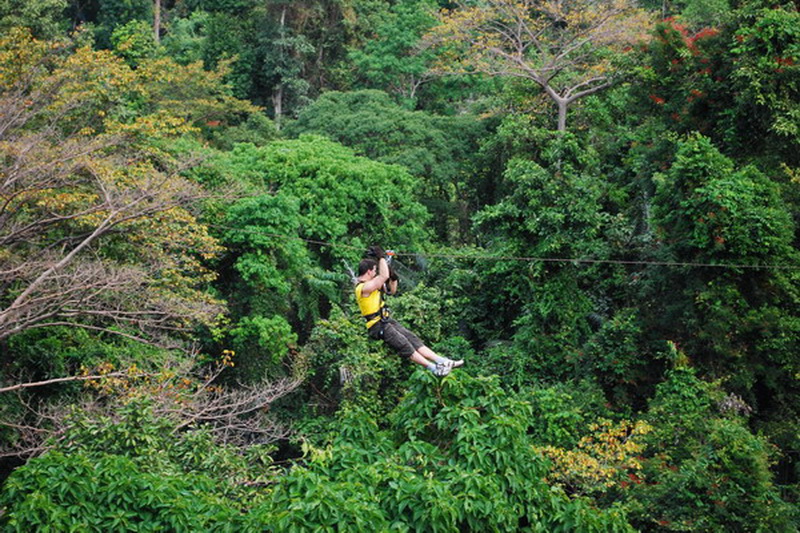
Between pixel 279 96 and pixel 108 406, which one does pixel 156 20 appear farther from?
pixel 108 406

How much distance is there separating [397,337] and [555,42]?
49.9 feet

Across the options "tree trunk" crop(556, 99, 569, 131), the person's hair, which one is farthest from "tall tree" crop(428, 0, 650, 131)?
the person's hair

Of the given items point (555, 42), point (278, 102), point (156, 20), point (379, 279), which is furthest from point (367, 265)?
point (156, 20)

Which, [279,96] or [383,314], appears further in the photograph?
[279,96]

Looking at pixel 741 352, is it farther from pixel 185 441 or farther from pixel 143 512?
pixel 143 512

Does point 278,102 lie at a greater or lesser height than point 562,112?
lesser

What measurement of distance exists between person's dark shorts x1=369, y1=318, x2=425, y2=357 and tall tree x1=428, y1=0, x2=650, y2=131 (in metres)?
13.1

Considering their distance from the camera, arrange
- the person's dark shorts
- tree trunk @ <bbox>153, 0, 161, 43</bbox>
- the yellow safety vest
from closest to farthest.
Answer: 1. the person's dark shorts
2. the yellow safety vest
3. tree trunk @ <bbox>153, 0, 161, 43</bbox>

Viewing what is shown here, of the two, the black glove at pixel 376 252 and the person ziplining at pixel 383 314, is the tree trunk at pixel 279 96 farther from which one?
the black glove at pixel 376 252

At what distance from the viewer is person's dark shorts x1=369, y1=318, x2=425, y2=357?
25.5 feet

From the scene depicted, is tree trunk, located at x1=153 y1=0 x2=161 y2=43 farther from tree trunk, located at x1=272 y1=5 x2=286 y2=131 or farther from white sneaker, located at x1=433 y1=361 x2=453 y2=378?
white sneaker, located at x1=433 y1=361 x2=453 y2=378

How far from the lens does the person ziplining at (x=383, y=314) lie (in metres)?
7.45

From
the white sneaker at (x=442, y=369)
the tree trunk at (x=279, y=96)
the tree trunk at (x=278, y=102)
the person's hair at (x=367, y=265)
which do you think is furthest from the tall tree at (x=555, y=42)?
the white sneaker at (x=442, y=369)

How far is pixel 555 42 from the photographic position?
20828 mm
